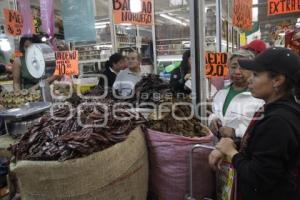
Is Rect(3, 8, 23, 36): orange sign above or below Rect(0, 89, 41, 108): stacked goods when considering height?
above

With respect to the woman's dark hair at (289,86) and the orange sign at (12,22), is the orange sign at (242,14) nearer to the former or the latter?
the woman's dark hair at (289,86)

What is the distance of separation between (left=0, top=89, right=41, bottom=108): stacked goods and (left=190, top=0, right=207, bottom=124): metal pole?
2369 millimetres

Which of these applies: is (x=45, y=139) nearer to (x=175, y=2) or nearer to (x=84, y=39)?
(x=84, y=39)

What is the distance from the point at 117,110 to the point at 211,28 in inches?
239

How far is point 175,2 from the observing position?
32.6ft

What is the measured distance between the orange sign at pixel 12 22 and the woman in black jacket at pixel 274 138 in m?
5.62

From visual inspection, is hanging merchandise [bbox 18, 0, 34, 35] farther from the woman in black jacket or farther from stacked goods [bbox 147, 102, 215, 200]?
the woman in black jacket

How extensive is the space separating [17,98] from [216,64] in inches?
100

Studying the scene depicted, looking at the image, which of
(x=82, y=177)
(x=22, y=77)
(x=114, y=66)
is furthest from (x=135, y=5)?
(x=82, y=177)

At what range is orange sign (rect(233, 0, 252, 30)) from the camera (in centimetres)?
483

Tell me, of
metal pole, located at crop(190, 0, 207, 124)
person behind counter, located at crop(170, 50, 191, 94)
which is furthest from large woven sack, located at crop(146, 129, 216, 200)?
person behind counter, located at crop(170, 50, 191, 94)

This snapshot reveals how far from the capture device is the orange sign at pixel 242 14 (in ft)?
15.8

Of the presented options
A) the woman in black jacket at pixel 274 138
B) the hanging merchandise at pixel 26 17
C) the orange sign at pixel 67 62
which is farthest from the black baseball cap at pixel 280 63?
the orange sign at pixel 67 62

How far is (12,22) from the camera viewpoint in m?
6.04
